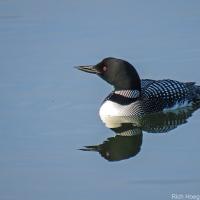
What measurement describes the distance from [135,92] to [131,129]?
0.58 meters

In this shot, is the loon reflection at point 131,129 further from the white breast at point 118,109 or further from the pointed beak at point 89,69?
the pointed beak at point 89,69

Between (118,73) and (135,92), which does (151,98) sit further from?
(118,73)

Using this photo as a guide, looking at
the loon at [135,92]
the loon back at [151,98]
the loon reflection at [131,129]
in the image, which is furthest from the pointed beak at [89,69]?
the loon reflection at [131,129]

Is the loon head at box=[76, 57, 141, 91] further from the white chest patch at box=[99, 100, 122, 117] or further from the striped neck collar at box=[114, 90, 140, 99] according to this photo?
the white chest patch at box=[99, 100, 122, 117]

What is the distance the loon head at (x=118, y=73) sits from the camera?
8891 millimetres

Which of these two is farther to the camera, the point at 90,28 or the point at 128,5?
the point at 128,5

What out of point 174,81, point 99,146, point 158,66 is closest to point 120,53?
point 158,66

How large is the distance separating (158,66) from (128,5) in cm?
262

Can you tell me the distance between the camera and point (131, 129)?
865cm

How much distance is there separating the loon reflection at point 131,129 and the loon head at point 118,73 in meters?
0.35

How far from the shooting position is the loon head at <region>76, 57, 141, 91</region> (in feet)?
29.2

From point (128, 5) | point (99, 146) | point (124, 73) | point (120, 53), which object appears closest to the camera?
point (99, 146)

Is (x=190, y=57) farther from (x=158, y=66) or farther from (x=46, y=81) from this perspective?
(x=46, y=81)

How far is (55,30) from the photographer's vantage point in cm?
1159
